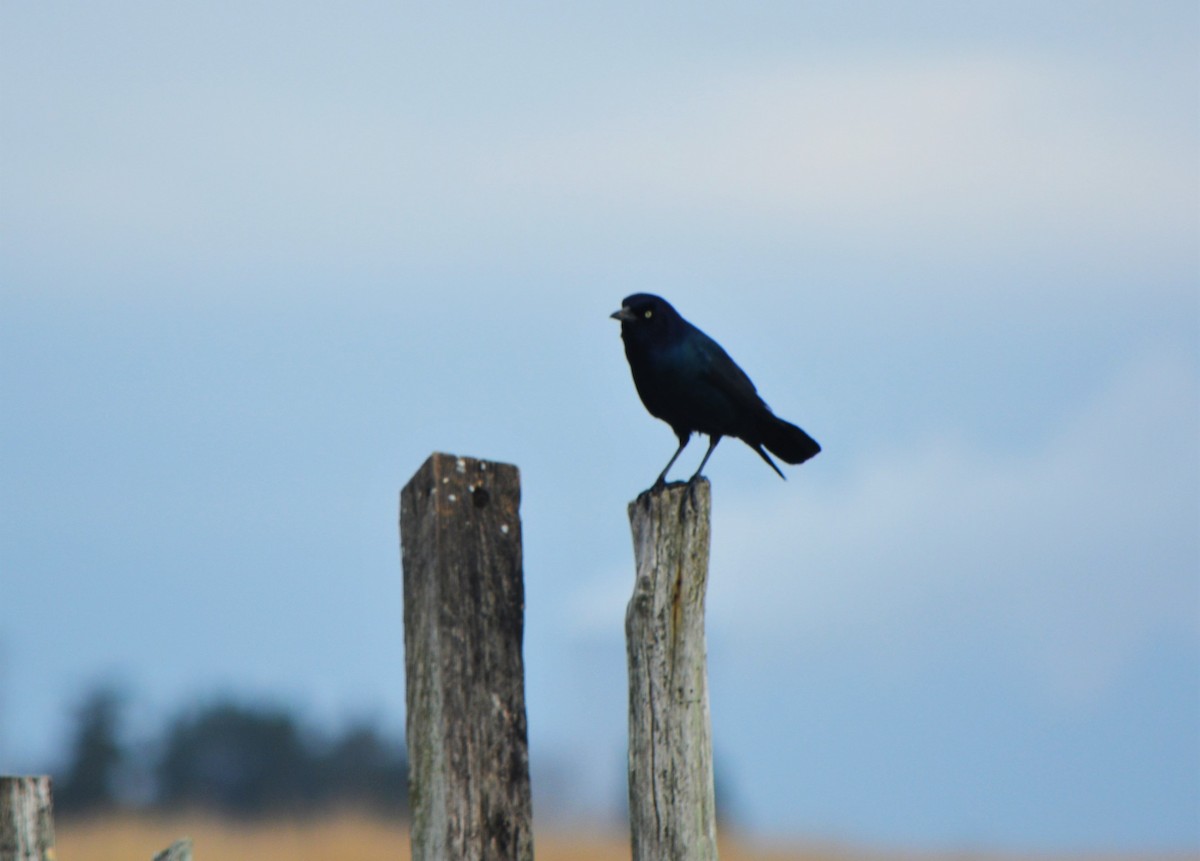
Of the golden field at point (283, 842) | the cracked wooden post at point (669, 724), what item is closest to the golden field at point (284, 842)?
the golden field at point (283, 842)

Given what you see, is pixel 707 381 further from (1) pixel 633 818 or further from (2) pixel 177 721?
(2) pixel 177 721

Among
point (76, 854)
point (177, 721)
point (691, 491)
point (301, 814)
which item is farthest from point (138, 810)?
point (177, 721)

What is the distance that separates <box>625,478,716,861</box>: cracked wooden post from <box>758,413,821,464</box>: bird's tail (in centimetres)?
300

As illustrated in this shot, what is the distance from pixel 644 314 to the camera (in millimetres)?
7113

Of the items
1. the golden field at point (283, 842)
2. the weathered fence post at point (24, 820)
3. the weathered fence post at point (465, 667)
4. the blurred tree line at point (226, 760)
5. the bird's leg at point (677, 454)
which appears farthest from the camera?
the blurred tree line at point (226, 760)

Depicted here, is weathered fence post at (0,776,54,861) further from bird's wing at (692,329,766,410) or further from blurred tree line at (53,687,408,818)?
blurred tree line at (53,687,408,818)

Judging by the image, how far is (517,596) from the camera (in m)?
3.81

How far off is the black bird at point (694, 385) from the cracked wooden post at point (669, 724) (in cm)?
288

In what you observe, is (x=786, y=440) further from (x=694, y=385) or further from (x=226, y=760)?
(x=226, y=760)

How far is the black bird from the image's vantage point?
22.8ft

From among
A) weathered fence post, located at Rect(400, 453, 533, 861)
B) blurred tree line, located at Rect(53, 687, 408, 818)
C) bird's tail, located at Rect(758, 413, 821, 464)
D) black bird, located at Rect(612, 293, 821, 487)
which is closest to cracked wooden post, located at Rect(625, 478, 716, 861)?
weathered fence post, located at Rect(400, 453, 533, 861)

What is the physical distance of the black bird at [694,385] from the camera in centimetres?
696

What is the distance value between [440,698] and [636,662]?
54 cm

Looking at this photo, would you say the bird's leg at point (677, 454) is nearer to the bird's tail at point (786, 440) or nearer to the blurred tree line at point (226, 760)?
the bird's tail at point (786, 440)
